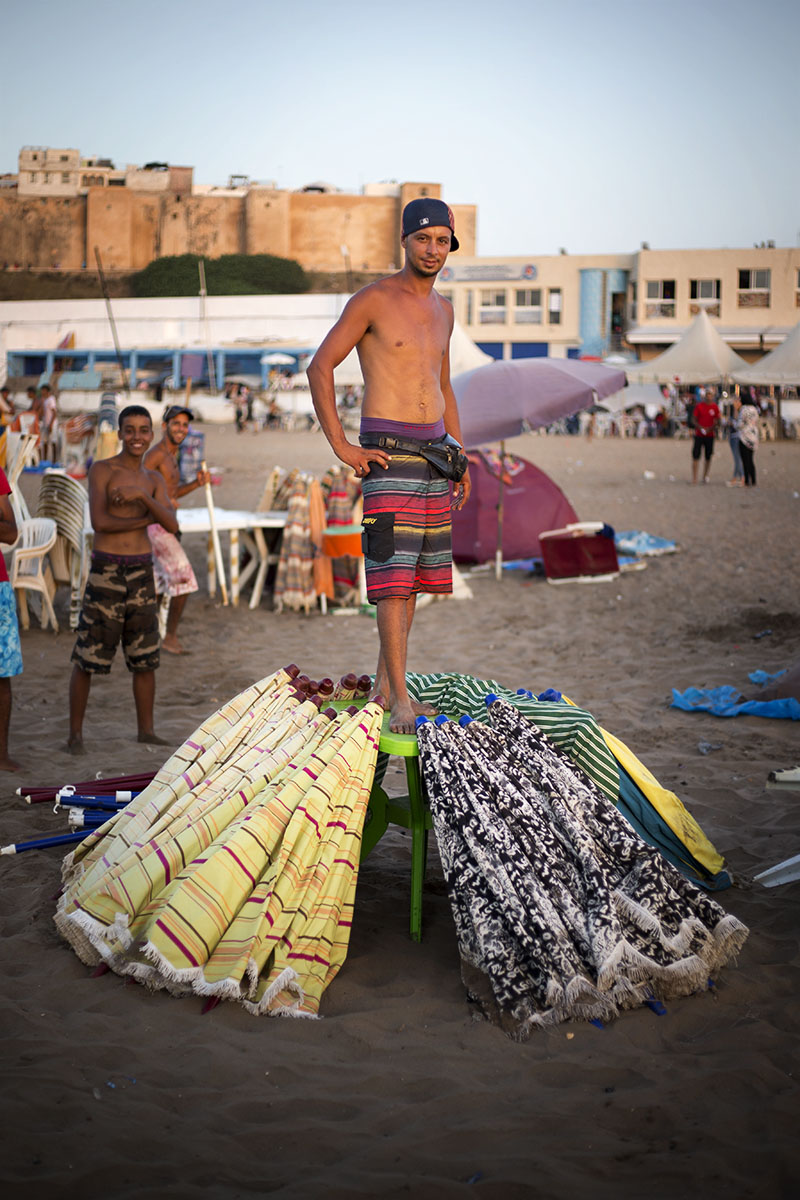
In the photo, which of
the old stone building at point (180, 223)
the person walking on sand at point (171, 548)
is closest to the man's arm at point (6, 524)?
the person walking on sand at point (171, 548)

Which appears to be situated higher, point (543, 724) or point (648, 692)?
point (543, 724)

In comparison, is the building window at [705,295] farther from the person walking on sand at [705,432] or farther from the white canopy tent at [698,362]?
the person walking on sand at [705,432]

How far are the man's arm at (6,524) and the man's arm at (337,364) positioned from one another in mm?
1761

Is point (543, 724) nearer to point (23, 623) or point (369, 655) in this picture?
point (369, 655)

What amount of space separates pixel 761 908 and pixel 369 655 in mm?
4357

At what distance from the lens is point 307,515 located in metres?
8.88

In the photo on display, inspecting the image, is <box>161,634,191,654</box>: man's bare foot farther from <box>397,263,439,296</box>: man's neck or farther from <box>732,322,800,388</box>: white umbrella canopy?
<box>732,322,800,388</box>: white umbrella canopy

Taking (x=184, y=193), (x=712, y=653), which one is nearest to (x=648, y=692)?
(x=712, y=653)

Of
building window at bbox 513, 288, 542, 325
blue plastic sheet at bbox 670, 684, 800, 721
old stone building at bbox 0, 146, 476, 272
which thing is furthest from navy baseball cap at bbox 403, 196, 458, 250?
old stone building at bbox 0, 146, 476, 272

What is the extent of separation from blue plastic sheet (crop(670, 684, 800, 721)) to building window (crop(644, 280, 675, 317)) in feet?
141

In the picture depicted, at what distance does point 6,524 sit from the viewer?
452 cm

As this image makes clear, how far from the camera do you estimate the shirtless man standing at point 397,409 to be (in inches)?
134

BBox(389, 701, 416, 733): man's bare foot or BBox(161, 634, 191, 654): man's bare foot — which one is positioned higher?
BBox(389, 701, 416, 733): man's bare foot

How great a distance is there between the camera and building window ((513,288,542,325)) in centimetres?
4844
